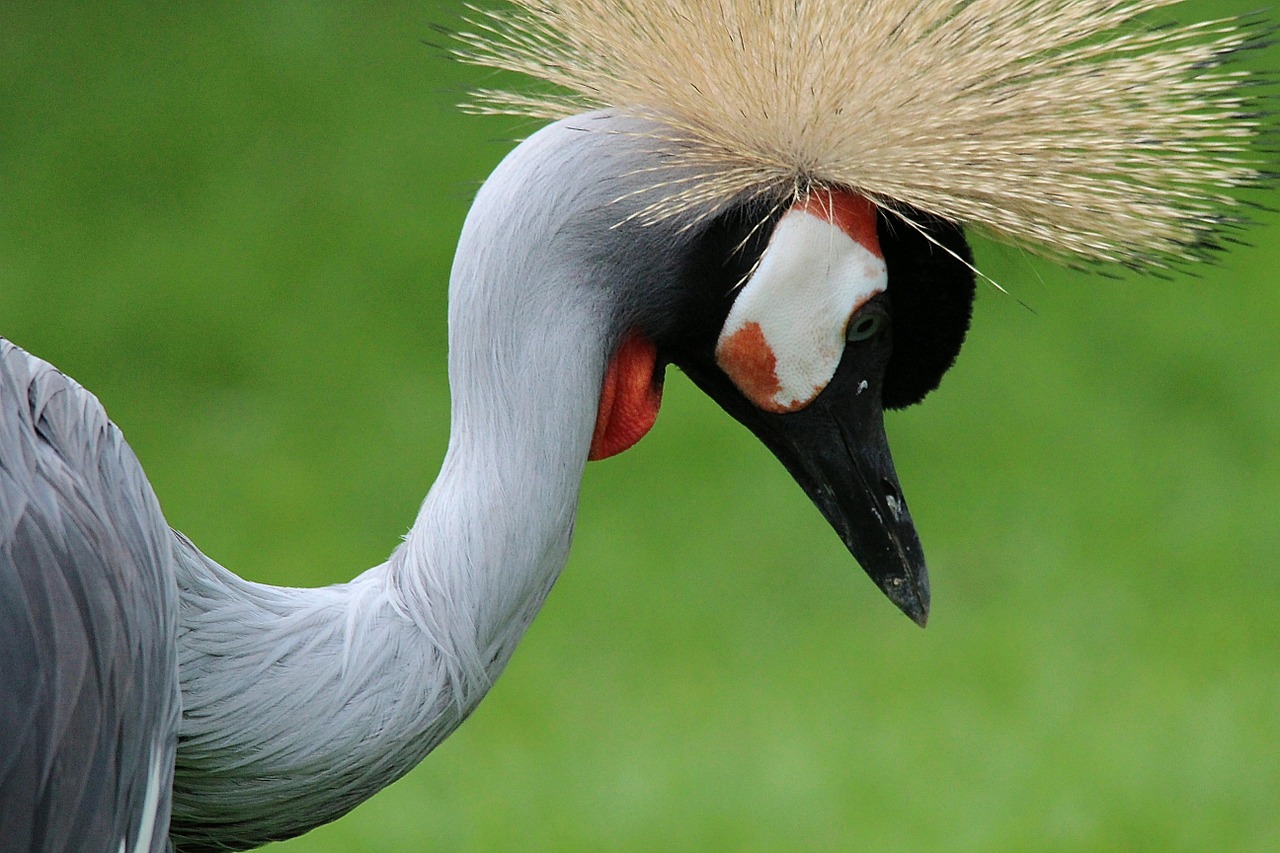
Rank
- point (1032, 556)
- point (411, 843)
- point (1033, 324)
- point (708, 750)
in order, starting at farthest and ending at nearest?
point (1033, 324) → point (1032, 556) → point (708, 750) → point (411, 843)

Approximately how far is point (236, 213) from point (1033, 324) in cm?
209

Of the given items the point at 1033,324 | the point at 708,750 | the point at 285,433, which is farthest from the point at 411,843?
the point at 1033,324

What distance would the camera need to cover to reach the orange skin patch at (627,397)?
1.19 m

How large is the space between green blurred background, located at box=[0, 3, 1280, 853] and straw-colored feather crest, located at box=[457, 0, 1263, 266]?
4.57 ft

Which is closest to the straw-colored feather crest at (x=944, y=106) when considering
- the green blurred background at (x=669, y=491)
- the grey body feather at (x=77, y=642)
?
the grey body feather at (x=77, y=642)

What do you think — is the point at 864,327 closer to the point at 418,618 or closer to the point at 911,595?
the point at 911,595

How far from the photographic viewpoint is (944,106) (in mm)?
1141

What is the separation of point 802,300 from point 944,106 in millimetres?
176

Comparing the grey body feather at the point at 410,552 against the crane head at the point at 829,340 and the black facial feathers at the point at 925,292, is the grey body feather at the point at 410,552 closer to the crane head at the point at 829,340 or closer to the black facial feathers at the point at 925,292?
the crane head at the point at 829,340

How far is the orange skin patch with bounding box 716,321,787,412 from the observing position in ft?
3.80

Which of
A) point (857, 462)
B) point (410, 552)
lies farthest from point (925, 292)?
point (410, 552)

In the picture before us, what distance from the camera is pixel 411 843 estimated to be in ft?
8.72

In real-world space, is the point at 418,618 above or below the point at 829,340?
below

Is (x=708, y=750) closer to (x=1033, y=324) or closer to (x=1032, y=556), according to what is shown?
(x=1032, y=556)
